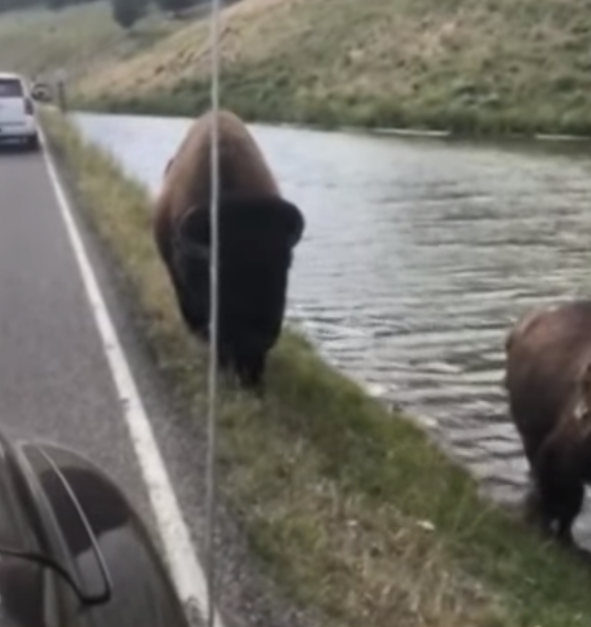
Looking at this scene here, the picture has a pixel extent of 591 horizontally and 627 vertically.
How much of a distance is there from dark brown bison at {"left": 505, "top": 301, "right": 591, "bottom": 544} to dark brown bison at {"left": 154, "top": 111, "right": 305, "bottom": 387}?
4.28 feet

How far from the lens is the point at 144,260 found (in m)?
17.7

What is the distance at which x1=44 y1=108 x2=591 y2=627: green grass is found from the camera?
24.1 ft

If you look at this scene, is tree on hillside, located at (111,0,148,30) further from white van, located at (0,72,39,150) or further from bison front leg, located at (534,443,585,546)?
bison front leg, located at (534,443,585,546)

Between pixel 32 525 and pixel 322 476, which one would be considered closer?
pixel 32 525

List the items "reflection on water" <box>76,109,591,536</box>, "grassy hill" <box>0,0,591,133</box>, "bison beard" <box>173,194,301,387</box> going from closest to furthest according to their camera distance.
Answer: "bison beard" <box>173,194,301,387</box>
"reflection on water" <box>76,109,591,536</box>
"grassy hill" <box>0,0,591,133</box>

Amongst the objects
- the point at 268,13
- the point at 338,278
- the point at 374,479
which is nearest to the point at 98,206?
the point at 338,278

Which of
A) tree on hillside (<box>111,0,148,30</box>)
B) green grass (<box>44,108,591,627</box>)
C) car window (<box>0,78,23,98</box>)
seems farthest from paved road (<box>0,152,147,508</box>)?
tree on hillside (<box>111,0,148,30</box>)

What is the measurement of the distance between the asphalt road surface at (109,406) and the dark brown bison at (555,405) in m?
1.61

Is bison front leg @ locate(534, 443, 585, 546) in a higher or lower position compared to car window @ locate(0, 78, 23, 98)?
higher

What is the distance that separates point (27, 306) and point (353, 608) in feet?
30.6

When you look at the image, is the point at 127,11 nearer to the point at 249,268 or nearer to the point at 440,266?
the point at 440,266

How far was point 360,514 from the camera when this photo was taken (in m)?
8.66

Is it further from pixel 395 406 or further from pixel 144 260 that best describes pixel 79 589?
pixel 144 260

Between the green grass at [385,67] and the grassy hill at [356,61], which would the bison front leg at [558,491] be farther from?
the green grass at [385,67]
